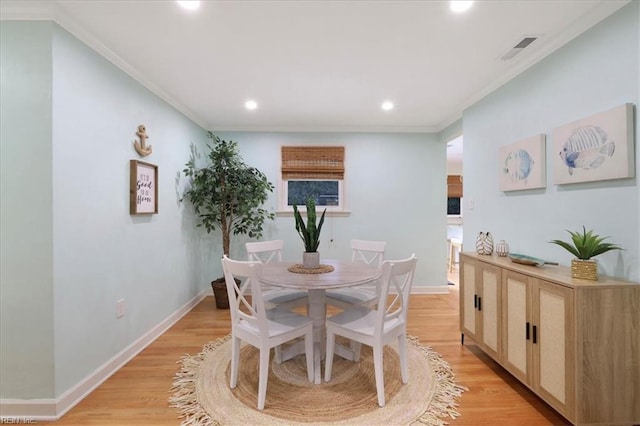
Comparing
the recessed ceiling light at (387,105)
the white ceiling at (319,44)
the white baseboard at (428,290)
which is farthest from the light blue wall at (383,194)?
the white ceiling at (319,44)

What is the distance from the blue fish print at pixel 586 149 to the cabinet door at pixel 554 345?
80 centimetres

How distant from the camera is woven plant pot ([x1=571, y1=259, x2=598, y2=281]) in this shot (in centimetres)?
162

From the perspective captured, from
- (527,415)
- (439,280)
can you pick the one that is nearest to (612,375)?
(527,415)

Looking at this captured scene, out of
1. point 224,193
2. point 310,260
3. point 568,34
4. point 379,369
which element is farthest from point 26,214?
point 568,34

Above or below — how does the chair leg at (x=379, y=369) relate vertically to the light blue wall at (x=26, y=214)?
below

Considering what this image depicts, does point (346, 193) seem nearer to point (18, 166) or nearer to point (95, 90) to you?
point (95, 90)

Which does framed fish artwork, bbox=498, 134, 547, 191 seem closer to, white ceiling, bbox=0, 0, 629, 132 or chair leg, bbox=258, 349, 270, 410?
white ceiling, bbox=0, 0, 629, 132

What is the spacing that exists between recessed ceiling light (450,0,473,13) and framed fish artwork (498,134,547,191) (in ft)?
3.67

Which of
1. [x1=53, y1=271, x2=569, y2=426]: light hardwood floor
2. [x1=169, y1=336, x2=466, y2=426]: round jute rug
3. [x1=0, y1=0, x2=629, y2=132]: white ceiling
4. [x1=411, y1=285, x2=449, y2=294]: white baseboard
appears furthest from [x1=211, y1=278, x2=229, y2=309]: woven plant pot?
[x1=411, y1=285, x2=449, y2=294]: white baseboard

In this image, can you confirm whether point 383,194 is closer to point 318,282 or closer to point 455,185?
point 318,282

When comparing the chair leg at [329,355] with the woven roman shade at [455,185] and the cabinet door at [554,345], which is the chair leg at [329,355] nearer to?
the cabinet door at [554,345]

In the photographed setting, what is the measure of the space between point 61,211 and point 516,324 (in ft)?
10.0

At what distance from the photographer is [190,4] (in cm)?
170

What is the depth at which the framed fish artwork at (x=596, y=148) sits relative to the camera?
1.60 m
